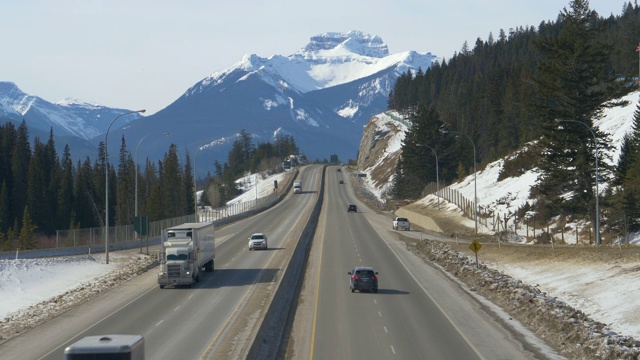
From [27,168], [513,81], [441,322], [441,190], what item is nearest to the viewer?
[441,322]

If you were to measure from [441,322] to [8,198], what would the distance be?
407 ft

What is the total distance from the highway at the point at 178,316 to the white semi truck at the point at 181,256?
66 cm

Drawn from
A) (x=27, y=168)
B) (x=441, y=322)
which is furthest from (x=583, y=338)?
(x=27, y=168)

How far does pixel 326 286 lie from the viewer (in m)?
48.4

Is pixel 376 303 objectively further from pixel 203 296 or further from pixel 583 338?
pixel 583 338

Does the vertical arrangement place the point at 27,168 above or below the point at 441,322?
above

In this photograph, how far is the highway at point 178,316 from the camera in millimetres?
29656

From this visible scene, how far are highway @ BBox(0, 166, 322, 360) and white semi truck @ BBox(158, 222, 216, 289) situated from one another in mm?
662

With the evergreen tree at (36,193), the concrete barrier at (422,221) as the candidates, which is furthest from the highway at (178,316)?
the evergreen tree at (36,193)

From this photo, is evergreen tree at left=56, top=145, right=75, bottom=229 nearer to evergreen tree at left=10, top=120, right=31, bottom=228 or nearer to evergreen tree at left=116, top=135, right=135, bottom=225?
evergreen tree at left=10, top=120, right=31, bottom=228

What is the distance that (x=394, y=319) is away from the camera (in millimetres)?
36250

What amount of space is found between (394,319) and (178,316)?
10.1m

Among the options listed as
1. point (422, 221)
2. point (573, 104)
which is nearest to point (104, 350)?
point (573, 104)

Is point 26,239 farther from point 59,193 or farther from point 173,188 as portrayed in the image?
point 173,188
